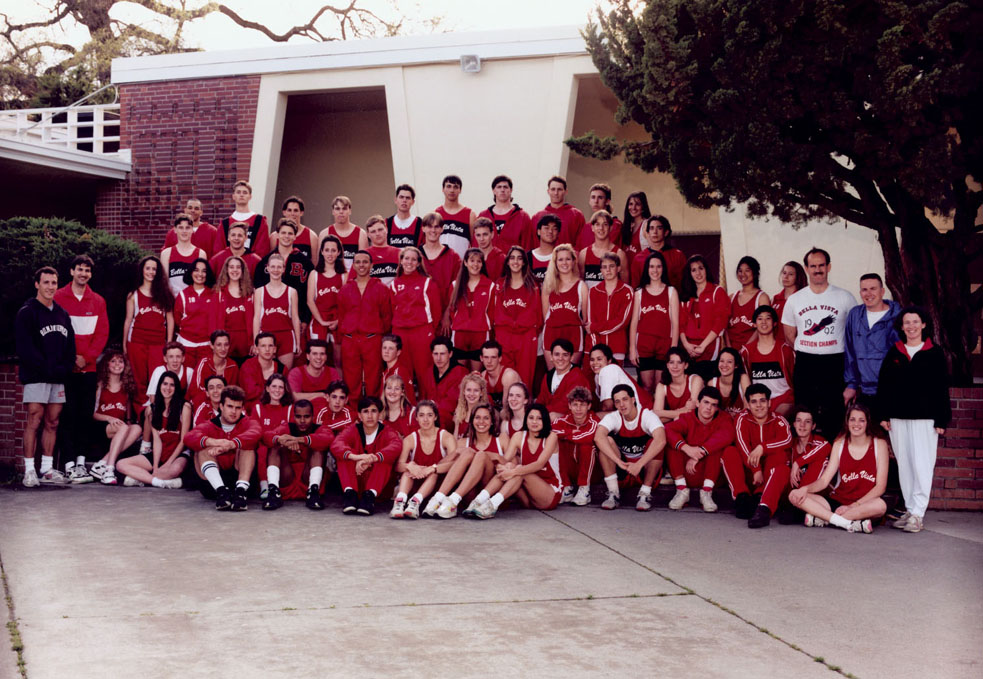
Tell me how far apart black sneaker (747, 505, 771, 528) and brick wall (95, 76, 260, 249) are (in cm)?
1163

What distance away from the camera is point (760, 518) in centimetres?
781

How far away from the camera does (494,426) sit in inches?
334

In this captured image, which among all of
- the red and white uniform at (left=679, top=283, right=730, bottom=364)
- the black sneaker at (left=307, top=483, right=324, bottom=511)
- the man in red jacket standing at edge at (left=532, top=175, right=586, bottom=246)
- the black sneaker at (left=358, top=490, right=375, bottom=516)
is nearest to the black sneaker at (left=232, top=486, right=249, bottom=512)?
the black sneaker at (left=307, top=483, right=324, bottom=511)

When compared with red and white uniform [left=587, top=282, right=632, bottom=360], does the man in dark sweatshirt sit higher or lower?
lower

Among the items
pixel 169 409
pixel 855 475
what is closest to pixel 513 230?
pixel 169 409

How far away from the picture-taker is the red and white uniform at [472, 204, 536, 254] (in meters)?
10.8

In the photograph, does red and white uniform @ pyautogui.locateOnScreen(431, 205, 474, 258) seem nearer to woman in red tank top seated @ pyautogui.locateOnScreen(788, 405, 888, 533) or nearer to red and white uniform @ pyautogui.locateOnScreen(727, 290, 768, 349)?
red and white uniform @ pyautogui.locateOnScreen(727, 290, 768, 349)

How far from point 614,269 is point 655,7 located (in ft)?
7.71

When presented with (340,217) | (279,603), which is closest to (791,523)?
(279,603)

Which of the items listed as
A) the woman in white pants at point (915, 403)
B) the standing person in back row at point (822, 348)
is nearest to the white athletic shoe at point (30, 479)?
the standing person in back row at point (822, 348)

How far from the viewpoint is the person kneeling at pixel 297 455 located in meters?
8.34

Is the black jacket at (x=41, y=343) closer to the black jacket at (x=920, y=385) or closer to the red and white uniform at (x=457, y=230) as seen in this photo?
the red and white uniform at (x=457, y=230)

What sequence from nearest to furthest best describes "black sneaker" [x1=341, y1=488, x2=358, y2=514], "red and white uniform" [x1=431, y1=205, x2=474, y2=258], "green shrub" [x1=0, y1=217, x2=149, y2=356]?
"black sneaker" [x1=341, y1=488, x2=358, y2=514]
"red and white uniform" [x1=431, y1=205, x2=474, y2=258]
"green shrub" [x1=0, y1=217, x2=149, y2=356]

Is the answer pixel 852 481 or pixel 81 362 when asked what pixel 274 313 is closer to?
pixel 81 362
